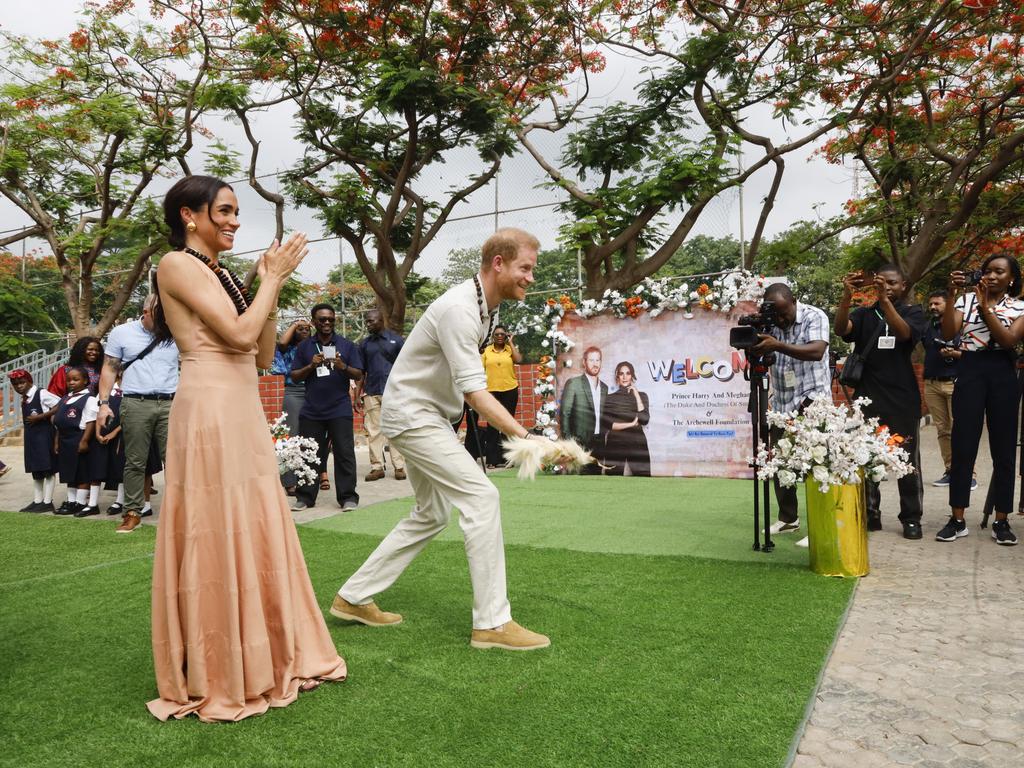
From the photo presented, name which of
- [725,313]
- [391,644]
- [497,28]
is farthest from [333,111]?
[391,644]

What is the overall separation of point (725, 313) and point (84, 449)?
7.22 meters

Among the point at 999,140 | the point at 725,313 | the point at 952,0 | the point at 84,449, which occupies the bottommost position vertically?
the point at 84,449

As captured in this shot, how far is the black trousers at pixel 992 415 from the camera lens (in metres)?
5.53

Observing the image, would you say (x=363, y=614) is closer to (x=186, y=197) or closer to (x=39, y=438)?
(x=186, y=197)

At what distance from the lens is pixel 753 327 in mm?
5438

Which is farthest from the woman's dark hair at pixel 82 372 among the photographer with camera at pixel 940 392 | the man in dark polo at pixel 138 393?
the photographer with camera at pixel 940 392

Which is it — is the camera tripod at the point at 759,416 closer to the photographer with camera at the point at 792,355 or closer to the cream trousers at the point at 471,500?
the photographer with camera at the point at 792,355

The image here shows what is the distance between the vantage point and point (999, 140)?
13.4 m

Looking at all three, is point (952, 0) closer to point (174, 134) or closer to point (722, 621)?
point (722, 621)

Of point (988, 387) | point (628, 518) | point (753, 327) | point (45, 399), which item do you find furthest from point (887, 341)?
point (45, 399)

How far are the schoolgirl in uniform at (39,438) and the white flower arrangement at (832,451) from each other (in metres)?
7.24

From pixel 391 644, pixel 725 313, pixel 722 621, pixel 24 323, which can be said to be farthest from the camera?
pixel 24 323

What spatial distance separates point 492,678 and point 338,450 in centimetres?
502

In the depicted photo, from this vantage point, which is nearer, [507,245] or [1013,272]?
[507,245]
